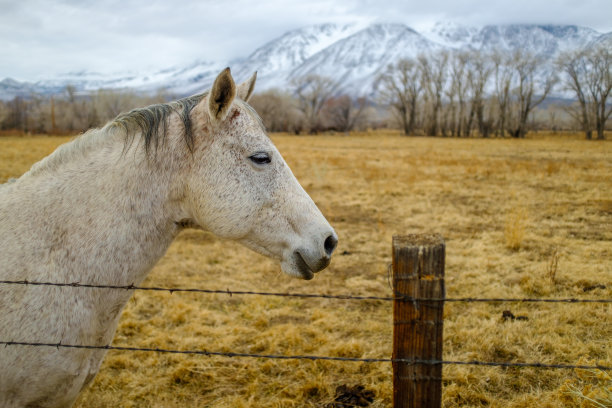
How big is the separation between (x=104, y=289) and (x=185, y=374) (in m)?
2.33

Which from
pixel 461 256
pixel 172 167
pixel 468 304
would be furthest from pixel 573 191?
pixel 172 167

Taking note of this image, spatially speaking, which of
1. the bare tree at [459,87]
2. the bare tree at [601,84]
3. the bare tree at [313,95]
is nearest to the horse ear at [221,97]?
the bare tree at [601,84]

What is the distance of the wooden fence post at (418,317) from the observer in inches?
81.2

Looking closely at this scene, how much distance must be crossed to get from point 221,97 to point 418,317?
166 centimetres

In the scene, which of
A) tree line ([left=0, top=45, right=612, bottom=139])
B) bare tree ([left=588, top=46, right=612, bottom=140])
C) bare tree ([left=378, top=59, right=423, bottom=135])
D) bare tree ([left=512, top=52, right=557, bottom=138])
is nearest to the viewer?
bare tree ([left=588, top=46, right=612, bottom=140])

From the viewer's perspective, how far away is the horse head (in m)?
2.24

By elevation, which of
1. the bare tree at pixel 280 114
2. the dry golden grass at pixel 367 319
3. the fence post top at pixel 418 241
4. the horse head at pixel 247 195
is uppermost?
the bare tree at pixel 280 114

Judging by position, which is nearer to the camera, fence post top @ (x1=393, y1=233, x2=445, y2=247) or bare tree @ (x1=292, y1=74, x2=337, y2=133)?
fence post top @ (x1=393, y1=233, x2=445, y2=247)

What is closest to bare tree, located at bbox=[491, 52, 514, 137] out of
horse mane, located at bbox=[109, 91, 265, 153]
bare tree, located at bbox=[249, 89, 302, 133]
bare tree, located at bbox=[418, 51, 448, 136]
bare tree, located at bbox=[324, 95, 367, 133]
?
bare tree, located at bbox=[418, 51, 448, 136]

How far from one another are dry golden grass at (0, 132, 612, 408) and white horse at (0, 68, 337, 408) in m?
1.98

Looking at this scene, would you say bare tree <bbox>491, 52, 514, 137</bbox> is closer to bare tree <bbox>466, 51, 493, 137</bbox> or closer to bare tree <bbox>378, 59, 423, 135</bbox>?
bare tree <bbox>466, 51, 493, 137</bbox>

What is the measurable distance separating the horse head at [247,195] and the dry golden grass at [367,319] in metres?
2.08

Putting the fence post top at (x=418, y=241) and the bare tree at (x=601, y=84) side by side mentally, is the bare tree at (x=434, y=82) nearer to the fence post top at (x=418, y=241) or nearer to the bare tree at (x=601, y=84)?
the bare tree at (x=601, y=84)

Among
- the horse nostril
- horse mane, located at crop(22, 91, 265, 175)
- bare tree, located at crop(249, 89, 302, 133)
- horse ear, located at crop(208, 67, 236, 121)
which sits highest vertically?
bare tree, located at crop(249, 89, 302, 133)
